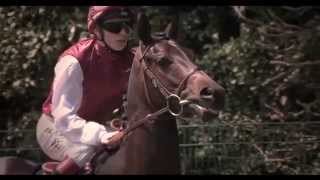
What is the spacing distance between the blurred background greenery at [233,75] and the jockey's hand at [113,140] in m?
0.44

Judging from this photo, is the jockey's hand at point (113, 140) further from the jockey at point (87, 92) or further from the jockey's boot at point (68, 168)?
the jockey's boot at point (68, 168)

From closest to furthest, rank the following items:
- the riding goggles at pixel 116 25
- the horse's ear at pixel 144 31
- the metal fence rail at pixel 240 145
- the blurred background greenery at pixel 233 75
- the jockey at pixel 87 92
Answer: the horse's ear at pixel 144 31
the jockey at pixel 87 92
the riding goggles at pixel 116 25
the metal fence rail at pixel 240 145
the blurred background greenery at pixel 233 75

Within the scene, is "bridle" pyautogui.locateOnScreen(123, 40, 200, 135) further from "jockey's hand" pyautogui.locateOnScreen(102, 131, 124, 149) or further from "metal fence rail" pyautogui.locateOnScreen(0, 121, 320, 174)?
"metal fence rail" pyautogui.locateOnScreen(0, 121, 320, 174)

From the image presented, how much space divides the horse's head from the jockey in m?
0.23

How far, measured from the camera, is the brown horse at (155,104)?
4277mm

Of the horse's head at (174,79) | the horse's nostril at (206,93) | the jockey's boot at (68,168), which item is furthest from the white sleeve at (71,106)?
the horse's nostril at (206,93)

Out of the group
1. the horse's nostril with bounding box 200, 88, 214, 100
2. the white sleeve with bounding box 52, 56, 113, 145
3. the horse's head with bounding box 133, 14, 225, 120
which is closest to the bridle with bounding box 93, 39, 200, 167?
the horse's head with bounding box 133, 14, 225, 120

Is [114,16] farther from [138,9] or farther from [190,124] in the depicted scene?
[190,124]

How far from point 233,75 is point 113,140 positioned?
2.35m

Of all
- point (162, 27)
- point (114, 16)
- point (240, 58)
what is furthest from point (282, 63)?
point (114, 16)

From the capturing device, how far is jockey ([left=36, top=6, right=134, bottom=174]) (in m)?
4.46

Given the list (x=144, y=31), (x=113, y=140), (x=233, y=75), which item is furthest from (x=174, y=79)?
(x=233, y=75)

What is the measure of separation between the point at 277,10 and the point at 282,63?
0.85 meters

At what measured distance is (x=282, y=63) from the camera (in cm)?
625
